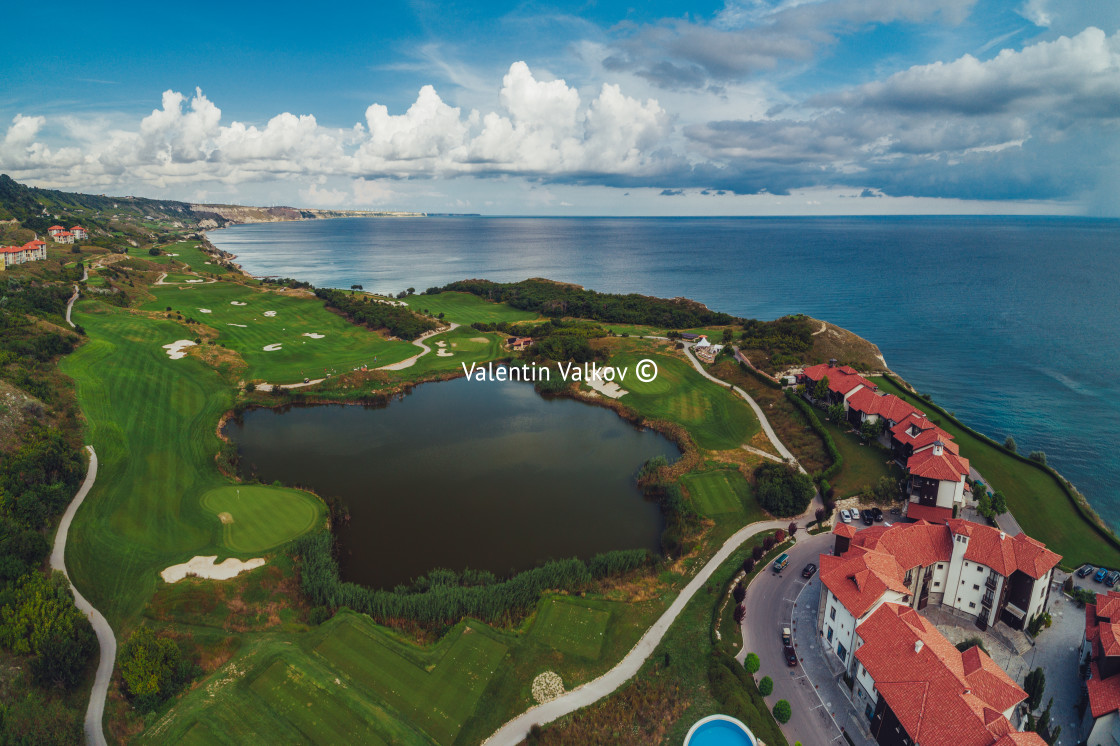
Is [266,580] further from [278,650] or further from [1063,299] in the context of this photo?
[1063,299]

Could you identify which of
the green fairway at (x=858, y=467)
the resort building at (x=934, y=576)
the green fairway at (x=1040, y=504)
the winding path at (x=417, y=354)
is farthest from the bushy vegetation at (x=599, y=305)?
the resort building at (x=934, y=576)

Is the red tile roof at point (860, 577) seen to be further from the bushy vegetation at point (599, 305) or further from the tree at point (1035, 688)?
the bushy vegetation at point (599, 305)

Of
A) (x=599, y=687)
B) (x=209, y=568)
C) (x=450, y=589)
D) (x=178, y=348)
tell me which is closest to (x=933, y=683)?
(x=599, y=687)

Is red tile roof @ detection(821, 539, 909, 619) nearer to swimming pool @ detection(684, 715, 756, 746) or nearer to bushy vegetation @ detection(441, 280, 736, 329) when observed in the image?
swimming pool @ detection(684, 715, 756, 746)

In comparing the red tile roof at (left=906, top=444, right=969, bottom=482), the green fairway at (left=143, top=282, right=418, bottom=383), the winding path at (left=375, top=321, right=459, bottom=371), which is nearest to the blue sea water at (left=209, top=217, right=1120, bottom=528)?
the red tile roof at (left=906, top=444, right=969, bottom=482)

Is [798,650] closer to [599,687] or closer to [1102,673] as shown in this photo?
[599,687]
